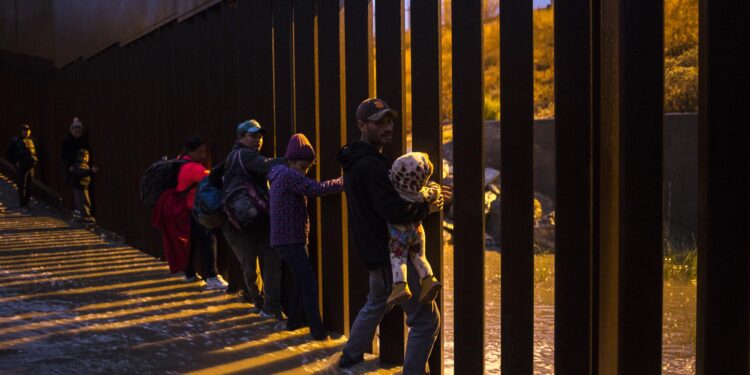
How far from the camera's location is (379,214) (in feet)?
18.0

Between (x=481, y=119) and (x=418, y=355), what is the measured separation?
4.66ft

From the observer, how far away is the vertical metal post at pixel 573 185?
457 cm

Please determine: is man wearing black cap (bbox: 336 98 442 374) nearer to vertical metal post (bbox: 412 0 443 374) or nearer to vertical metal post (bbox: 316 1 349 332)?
vertical metal post (bbox: 412 0 443 374)

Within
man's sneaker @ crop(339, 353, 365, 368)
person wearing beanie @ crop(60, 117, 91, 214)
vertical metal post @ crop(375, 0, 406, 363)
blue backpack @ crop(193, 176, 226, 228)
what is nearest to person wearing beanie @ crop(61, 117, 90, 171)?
person wearing beanie @ crop(60, 117, 91, 214)

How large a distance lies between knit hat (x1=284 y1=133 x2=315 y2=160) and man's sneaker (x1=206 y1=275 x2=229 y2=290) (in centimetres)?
283

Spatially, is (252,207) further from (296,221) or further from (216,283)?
(216,283)

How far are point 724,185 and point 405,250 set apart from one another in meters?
1.97

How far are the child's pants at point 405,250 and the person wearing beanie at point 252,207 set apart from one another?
239cm

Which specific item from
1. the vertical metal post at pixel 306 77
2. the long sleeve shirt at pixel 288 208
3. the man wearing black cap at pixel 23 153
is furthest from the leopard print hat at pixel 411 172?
the man wearing black cap at pixel 23 153

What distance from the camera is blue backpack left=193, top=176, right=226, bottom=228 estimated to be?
8.13 meters

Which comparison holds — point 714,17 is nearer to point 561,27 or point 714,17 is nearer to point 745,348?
point 561,27

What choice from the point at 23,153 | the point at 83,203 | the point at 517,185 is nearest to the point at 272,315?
the point at 517,185

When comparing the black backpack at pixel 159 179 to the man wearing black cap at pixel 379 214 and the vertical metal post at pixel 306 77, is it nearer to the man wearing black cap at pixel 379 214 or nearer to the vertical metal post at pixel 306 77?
the vertical metal post at pixel 306 77

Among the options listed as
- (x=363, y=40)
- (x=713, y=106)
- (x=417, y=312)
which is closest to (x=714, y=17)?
(x=713, y=106)
